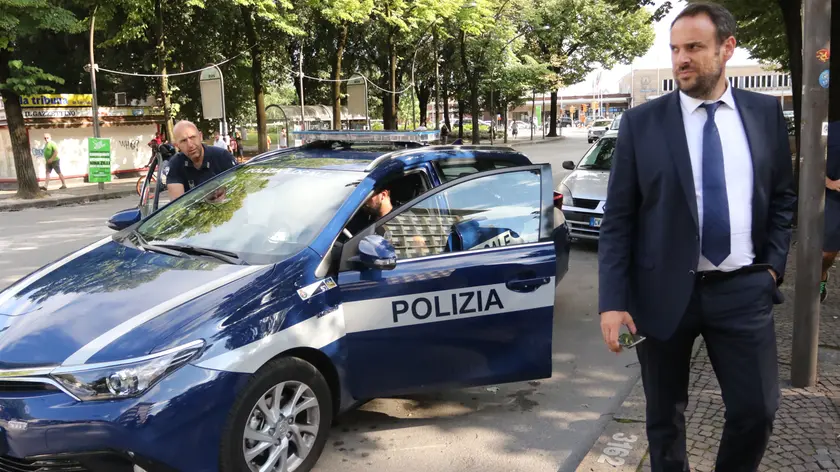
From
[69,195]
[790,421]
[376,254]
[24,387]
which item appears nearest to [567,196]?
[790,421]

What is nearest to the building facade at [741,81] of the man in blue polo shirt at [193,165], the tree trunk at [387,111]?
the tree trunk at [387,111]

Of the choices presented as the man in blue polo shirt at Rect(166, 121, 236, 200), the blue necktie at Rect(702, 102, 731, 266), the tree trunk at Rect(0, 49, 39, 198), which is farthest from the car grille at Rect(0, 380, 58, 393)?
the tree trunk at Rect(0, 49, 39, 198)

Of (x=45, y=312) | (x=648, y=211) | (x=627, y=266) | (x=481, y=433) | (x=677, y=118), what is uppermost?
(x=677, y=118)

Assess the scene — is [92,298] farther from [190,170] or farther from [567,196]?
[567,196]

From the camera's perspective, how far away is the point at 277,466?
3.07 meters

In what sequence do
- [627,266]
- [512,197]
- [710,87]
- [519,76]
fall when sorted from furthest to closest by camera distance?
[519,76]
[512,197]
[627,266]
[710,87]

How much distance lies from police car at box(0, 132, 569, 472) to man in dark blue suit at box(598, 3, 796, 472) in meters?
1.27

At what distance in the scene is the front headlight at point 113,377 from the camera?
2.59 metres

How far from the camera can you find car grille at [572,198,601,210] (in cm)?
882

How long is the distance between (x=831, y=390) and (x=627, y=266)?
237 cm

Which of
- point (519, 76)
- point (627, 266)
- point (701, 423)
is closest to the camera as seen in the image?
point (627, 266)

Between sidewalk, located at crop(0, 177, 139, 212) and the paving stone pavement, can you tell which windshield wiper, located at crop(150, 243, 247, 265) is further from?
sidewalk, located at crop(0, 177, 139, 212)

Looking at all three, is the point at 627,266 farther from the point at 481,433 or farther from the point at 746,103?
the point at 481,433

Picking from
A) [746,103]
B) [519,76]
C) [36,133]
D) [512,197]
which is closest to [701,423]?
[512,197]
